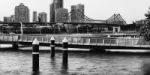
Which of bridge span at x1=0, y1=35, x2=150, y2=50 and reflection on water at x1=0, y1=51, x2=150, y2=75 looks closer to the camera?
reflection on water at x1=0, y1=51, x2=150, y2=75

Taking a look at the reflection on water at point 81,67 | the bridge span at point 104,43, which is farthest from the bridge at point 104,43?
the reflection on water at point 81,67

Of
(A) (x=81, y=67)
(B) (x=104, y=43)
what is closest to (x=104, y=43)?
(B) (x=104, y=43)

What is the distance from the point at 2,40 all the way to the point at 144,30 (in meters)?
32.6

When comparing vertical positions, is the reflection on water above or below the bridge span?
below

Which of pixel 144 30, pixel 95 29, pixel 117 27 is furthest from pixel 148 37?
pixel 95 29

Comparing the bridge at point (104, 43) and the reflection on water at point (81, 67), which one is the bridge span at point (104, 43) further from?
the reflection on water at point (81, 67)

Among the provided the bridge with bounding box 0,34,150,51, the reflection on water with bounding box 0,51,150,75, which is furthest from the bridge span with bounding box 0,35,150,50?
the reflection on water with bounding box 0,51,150,75

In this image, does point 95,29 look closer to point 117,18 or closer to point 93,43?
point 117,18

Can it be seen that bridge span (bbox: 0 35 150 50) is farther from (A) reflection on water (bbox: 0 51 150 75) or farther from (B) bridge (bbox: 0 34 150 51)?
(A) reflection on water (bbox: 0 51 150 75)

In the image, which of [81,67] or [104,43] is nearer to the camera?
[81,67]

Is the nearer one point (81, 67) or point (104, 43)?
point (81, 67)

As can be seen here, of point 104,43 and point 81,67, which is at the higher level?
point 104,43

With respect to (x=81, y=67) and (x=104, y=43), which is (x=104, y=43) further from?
(x=81, y=67)

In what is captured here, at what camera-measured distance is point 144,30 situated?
997 inches
